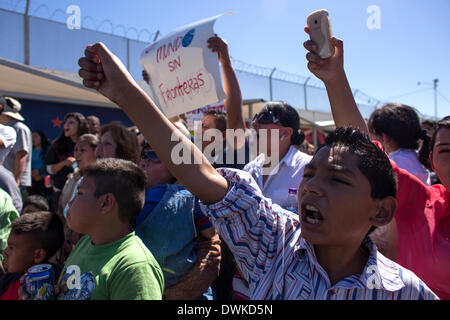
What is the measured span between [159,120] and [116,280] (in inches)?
31.7

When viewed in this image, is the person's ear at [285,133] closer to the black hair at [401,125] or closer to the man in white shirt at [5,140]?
the black hair at [401,125]

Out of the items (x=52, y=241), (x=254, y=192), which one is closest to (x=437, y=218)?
(x=254, y=192)

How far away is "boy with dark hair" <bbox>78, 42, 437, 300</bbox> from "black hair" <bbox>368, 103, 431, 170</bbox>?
5.57ft

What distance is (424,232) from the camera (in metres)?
1.52

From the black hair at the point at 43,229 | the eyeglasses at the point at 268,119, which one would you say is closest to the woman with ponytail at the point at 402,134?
the eyeglasses at the point at 268,119

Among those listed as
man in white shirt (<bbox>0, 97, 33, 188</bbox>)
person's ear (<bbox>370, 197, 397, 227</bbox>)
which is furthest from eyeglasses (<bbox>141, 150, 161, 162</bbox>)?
man in white shirt (<bbox>0, 97, 33, 188</bbox>)

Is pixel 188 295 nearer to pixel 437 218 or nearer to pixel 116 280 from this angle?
pixel 116 280

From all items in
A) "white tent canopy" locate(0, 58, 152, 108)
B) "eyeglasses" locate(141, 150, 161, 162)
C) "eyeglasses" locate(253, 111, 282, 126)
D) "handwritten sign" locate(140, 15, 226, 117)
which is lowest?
"eyeglasses" locate(141, 150, 161, 162)

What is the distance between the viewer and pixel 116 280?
153 cm

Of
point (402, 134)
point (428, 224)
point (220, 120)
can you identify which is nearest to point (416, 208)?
point (428, 224)

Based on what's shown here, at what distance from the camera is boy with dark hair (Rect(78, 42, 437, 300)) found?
112 centimetres

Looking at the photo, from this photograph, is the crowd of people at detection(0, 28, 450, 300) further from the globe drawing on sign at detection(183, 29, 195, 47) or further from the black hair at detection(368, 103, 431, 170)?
the globe drawing on sign at detection(183, 29, 195, 47)

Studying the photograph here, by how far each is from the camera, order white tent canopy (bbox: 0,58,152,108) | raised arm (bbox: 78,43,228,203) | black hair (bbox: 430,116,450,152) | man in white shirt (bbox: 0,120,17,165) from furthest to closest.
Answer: white tent canopy (bbox: 0,58,152,108), man in white shirt (bbox: 0,120,17,165), black hair (bbox: 430,116,450,152), raised arm (bbox: 78,43,228,203)

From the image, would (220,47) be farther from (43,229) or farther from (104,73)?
(43,229)
